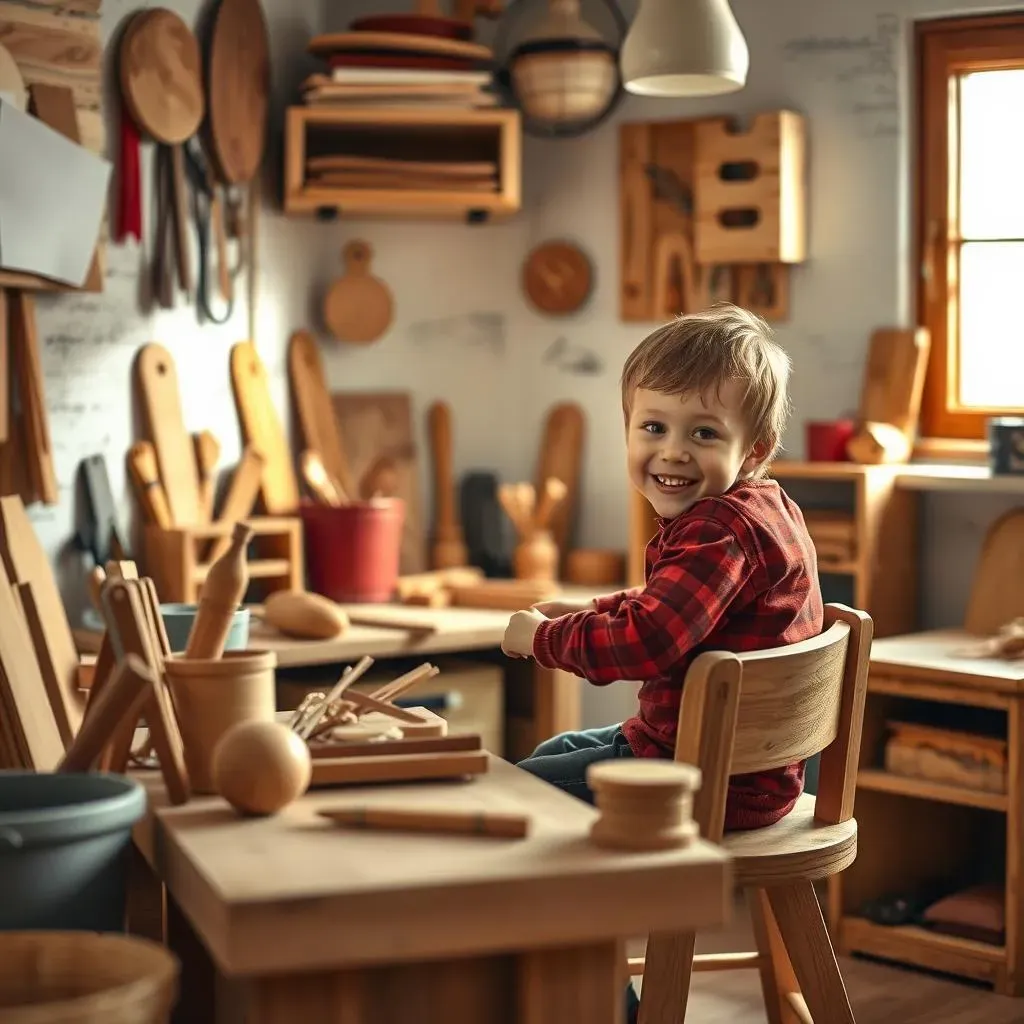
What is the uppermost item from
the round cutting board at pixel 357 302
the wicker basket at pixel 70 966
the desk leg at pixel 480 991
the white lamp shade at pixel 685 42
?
the white lamp shade at pixel 685 42

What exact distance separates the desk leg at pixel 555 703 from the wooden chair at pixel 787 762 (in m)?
1.39

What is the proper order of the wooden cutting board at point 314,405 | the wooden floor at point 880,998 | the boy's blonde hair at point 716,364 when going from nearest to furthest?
the boy's blonde hair at point 716,364
the wooden floor at point 880,998
the wooden cutting board at point 314,405

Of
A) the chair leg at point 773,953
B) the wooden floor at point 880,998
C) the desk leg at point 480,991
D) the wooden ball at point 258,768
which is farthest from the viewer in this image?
the wooden floor at point 880,998

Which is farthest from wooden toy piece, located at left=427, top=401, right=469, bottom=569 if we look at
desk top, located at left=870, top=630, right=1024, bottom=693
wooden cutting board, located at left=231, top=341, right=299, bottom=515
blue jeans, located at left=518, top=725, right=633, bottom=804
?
blue jeans, located at left=518, top=725, right=633, bottom=804

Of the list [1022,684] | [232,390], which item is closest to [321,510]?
[232,390]

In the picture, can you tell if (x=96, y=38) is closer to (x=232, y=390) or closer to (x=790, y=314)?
(x=232, y=390)

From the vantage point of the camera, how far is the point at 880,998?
3.26 meters

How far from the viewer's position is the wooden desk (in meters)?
1.45

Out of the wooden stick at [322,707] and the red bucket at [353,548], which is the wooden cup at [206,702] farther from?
the red bucket at [353,548]

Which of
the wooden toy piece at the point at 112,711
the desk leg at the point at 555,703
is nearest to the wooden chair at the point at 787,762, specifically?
the wooden toy piece at the point at 112,711

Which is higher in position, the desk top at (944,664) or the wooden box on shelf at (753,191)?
the wooden box on shelf at (753,191)

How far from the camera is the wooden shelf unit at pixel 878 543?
11.9 feet

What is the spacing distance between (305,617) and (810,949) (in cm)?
146

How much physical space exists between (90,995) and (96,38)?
256cm
